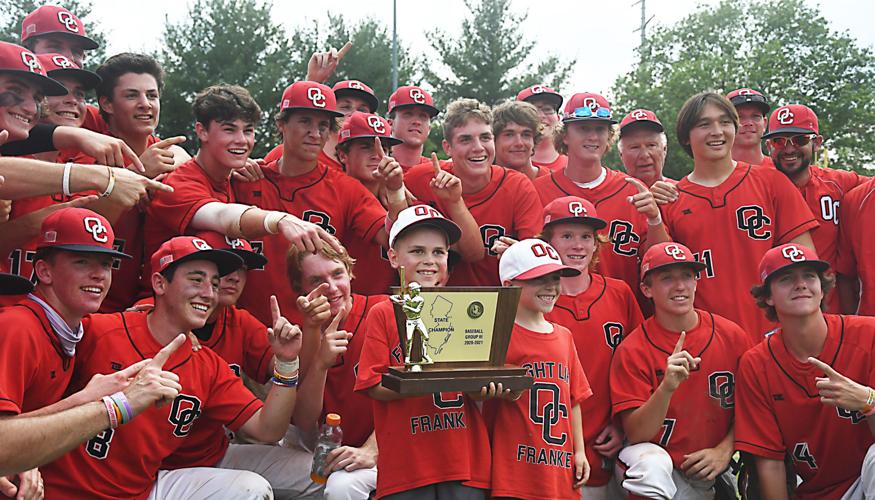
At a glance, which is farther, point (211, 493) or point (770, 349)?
point (770, 349)

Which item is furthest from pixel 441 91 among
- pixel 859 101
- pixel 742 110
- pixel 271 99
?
pixel 742 110

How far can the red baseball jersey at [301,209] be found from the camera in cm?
584

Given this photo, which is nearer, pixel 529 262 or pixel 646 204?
pixel 529 262

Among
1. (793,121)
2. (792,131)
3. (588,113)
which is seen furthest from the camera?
(793,121)

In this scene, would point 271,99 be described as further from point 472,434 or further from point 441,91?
point 472,434

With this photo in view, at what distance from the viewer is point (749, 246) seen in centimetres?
599

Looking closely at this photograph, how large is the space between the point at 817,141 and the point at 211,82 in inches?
959

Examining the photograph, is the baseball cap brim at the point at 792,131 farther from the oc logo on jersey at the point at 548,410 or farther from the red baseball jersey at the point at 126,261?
the red baseball jersey at the point at 126,261

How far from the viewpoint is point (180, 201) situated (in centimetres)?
545

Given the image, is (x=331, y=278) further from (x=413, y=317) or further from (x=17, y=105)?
(x=17, y=105)

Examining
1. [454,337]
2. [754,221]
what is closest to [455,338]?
[454,337]

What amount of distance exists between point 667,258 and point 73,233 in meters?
3.91

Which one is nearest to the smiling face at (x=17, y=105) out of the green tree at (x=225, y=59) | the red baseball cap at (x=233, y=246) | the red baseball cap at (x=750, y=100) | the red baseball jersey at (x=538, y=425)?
the red baseball cap at (x=233, y=246)

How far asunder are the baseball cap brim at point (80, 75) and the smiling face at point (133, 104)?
21 cm
